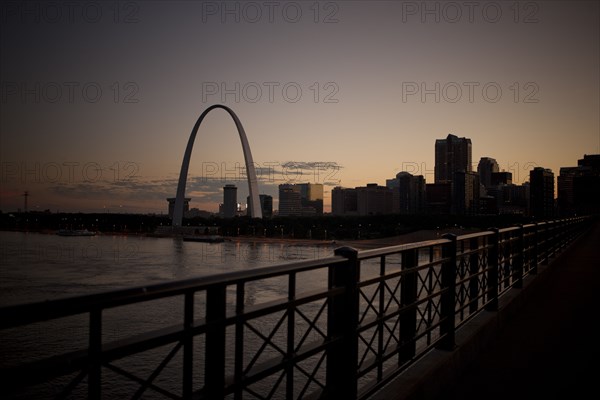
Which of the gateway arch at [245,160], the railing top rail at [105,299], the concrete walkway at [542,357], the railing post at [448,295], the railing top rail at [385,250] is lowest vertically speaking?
the concrete walkway at [542,357]

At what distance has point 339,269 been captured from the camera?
367 cm

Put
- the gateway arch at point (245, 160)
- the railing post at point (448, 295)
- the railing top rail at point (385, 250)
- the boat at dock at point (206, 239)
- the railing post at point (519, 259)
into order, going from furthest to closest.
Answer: the boat at dock at point (206, 239)
the gateway arch at point (245, 160)
the railing post at point (519, 259)
the railing post at point (448, 295)
the railing top rail at point (385, 250)

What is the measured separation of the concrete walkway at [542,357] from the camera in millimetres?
5195

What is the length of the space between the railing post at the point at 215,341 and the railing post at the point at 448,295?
12.2ft

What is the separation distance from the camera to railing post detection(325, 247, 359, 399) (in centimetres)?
367

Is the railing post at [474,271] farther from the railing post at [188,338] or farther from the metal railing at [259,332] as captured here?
the railing post at [188,338]

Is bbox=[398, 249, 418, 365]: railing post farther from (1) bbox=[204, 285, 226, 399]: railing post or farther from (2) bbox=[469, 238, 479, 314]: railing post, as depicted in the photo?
(1) bbox=[204, 285, 226, 399]: railing post

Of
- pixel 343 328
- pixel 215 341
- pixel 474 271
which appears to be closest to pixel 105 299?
pixel 215 341

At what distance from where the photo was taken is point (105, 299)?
2.03m

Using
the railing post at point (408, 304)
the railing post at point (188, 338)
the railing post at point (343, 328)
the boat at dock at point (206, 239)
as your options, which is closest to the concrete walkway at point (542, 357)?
the railing post at point (408, 304)

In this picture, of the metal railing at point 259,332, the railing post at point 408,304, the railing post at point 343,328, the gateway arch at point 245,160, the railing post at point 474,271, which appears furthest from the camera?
the gateway arch at point 245,160

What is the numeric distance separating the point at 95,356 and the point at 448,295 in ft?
15.3

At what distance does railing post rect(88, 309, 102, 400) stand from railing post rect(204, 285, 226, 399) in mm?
580

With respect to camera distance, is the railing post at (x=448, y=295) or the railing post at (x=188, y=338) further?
the railing post at (x=448, y=295)
